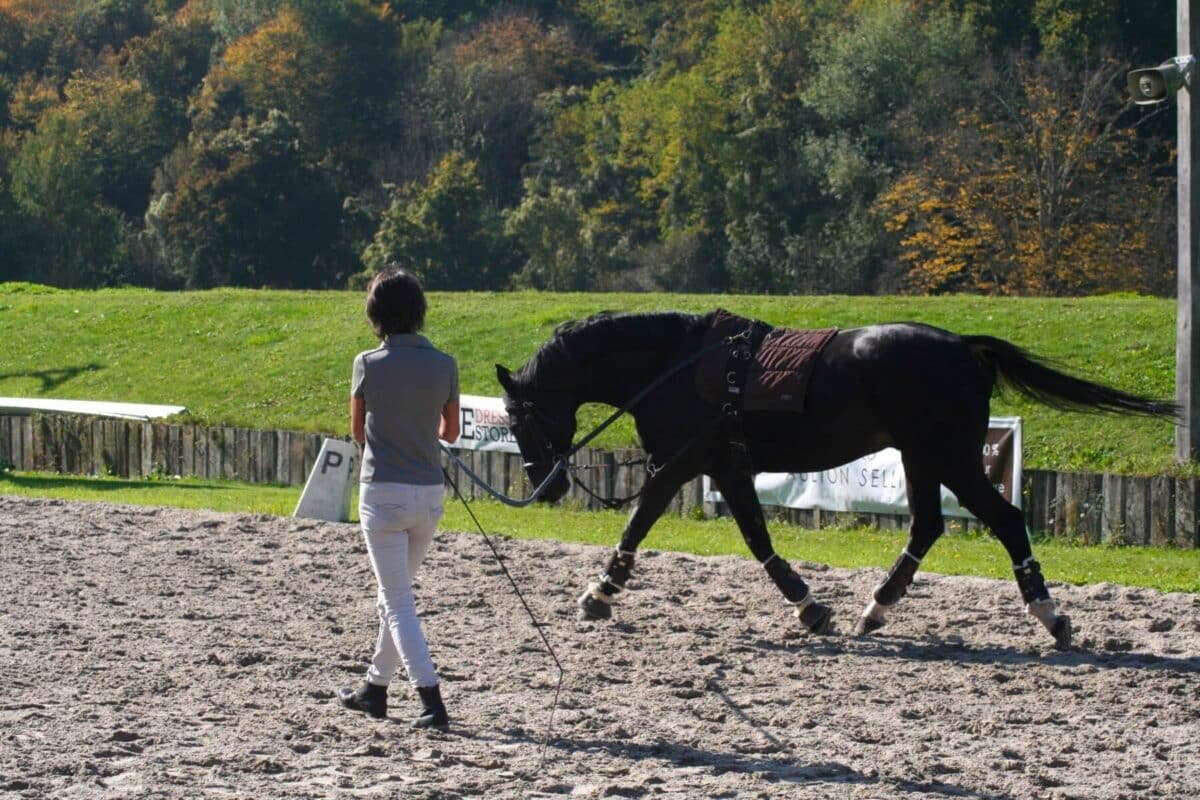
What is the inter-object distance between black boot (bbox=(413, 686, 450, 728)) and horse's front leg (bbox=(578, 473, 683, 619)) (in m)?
2.44

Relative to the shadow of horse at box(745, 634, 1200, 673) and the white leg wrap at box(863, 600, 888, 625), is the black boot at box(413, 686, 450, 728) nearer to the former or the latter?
the shadow of horse at box(745, 634, 1200, 673)

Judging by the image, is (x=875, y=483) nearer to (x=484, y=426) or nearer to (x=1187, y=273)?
(x=1187, y=273)

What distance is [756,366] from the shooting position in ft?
29.1

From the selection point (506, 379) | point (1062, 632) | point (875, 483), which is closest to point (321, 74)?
point (875, 483)

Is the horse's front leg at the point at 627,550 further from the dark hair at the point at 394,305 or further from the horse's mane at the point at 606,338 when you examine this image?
the dark hair at the point at 394,305

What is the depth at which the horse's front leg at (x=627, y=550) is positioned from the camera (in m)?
9.13

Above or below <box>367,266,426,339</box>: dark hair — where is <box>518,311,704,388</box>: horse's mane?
below

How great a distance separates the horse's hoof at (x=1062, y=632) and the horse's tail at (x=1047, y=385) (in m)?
1.23

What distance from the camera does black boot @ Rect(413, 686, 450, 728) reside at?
676cm

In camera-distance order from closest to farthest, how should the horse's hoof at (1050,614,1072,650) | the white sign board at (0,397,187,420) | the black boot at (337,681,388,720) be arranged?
the black boot at (337,681,388,720)
the horse's hoof at (1050,614,1072,650)
the white sign board at (0,397,187,420)

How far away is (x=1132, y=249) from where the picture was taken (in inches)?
1511

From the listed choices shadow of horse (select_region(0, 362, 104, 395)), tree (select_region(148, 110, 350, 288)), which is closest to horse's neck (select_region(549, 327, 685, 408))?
shadow of horse (select_region(0, 362, 104, 395))

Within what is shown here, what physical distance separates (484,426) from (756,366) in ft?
26.5

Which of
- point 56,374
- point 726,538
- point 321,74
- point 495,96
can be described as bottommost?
point 726,538
